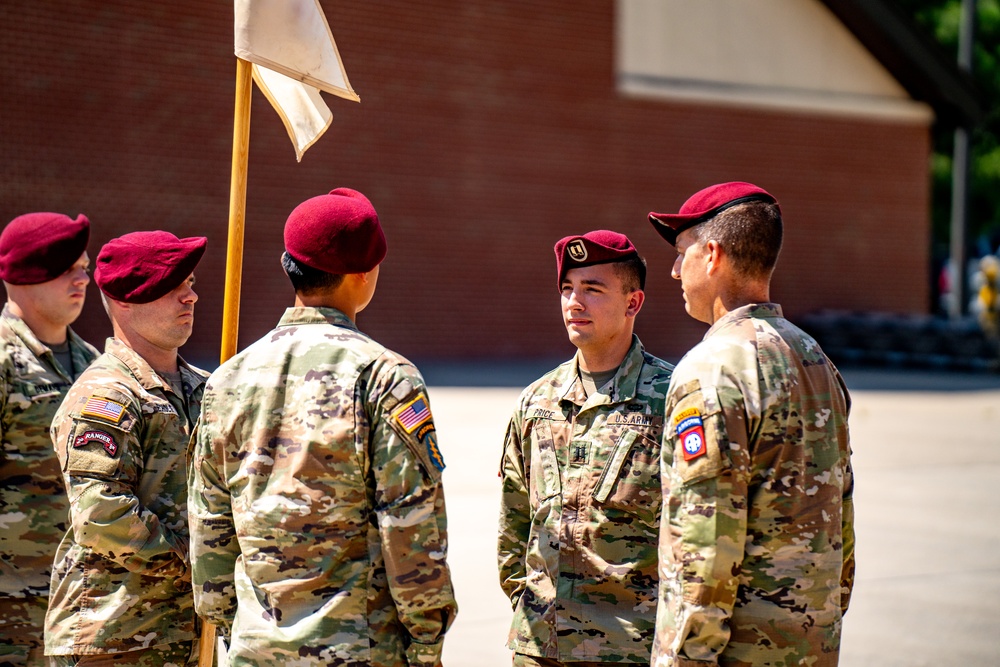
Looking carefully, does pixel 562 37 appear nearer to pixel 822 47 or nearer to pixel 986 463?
pixel 822 47

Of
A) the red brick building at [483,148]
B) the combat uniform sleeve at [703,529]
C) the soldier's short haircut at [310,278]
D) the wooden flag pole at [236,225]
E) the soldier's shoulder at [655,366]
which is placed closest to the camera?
the combat uniform sleeve at [703,529]

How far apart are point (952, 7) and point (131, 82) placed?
916 inches

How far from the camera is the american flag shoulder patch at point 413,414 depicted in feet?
8.87

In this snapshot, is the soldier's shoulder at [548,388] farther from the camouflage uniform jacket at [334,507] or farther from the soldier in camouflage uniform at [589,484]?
the camouflage uniform jacket at [334,507]

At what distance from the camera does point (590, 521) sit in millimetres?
3332

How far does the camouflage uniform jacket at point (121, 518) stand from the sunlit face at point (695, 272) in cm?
159

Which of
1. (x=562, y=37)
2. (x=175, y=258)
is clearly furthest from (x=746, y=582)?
(x=562, y=37)

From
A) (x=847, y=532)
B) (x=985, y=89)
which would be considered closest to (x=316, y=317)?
(x=847, y=532)

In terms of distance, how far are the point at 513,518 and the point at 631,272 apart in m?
0.86

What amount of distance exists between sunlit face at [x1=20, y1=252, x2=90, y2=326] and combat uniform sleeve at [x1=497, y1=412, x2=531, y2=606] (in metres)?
1.76

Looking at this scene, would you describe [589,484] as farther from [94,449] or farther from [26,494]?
[26,494]

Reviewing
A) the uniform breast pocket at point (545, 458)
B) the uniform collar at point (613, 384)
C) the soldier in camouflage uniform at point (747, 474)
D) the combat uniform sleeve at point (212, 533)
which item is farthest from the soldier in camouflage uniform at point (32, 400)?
the soldier in camouflage uniform at point (747, 474)

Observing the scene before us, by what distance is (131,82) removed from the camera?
16.4m

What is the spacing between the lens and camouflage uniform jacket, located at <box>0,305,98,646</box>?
3.89 m
